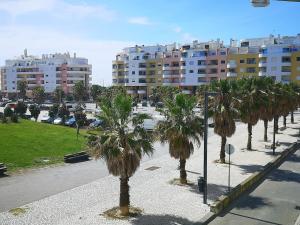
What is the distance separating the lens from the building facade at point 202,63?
10606 cm

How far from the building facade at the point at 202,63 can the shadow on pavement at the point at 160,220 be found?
Answer: 8674 cm

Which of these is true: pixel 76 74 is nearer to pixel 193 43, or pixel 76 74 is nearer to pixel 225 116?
pixel 193 43

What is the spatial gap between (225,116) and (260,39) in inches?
3575

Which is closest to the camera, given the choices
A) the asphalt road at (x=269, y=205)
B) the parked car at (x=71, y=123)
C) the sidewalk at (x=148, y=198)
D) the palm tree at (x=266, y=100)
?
the sidewalk at (x=148, y=198)

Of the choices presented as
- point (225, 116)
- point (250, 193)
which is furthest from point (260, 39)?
point (250, 193)

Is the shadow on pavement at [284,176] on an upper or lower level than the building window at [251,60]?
lower

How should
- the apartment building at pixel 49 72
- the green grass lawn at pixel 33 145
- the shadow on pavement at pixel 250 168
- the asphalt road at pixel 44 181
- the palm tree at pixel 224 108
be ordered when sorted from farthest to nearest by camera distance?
the apartment building at pixel 49 72
the palm tree at pixel 224 108
the shadow on pavement at pixel 250 168
the green grass lawn at pixel 33 145
the asphalt road at pixel 44 181

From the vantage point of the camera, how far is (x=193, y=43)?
12675 centimetres

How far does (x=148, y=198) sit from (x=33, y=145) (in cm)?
1526

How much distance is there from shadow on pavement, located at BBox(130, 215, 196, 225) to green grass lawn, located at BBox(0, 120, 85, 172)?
455 inches

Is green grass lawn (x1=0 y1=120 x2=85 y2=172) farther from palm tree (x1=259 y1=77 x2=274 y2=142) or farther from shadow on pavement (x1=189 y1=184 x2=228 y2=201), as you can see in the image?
palm tree (x1=259 y1=77 x2=274 y2=142)

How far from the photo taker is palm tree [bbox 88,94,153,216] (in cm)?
1819

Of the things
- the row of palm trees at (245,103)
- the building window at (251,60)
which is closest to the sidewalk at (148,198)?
the row of palm trees at (245,103)

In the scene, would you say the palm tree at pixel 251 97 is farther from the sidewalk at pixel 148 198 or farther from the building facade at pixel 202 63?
the building facade at pixel 202 63
